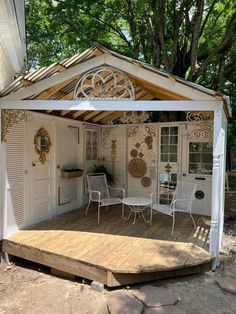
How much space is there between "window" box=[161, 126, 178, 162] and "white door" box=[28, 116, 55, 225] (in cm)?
276

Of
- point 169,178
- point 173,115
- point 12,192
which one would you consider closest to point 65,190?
point 12,192

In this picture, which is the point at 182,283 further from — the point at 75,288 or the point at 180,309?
the point at 75,288

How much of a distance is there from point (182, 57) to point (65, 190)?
212 inches

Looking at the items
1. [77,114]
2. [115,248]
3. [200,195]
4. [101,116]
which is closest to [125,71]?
[77,114]

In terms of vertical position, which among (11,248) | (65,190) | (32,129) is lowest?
(11,248)

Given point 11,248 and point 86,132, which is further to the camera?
point 86,132

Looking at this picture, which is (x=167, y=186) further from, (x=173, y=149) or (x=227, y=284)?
(x=227, y=284)

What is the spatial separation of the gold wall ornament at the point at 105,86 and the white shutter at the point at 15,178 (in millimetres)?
1429

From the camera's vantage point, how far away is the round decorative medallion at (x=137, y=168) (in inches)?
274

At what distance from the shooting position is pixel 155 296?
10.6 ft

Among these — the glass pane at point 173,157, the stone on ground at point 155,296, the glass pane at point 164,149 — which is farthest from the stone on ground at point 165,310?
the glass pane at point 164,149

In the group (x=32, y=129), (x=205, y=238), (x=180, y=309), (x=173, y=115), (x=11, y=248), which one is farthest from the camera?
(x=173, y=115)

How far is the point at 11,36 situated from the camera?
5.22 meters

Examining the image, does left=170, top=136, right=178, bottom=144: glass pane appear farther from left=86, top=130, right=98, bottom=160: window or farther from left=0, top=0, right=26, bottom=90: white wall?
left=0, top=0, right=26, bottom=90: white wall
